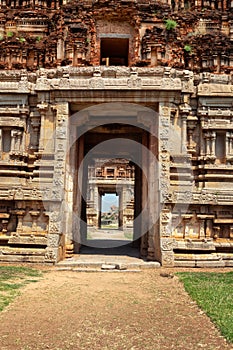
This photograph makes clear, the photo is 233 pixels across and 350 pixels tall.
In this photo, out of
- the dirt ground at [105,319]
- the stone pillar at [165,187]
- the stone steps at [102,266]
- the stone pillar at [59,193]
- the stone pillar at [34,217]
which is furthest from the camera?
the stone pillar at [34,217]

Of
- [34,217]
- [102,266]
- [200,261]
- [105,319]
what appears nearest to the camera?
[105,319]

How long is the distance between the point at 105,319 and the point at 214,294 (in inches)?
105

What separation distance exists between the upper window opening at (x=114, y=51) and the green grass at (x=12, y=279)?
1254 centimetres

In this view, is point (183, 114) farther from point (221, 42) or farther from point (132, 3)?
point (132, 3)

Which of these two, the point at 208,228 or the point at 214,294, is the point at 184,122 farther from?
the point at 214,294

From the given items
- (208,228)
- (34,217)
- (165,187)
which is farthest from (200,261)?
(34,217)

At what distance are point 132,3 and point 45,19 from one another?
4621 mm

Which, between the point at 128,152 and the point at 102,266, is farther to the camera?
the point at 128,152

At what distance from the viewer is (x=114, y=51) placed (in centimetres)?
1931

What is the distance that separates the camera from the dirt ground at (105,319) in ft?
15.5

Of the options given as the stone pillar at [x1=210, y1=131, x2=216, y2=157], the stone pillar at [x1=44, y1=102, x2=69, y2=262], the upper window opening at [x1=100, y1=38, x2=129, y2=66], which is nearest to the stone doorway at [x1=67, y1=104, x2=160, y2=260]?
the stone pillar at [x1=44, y1=102, x2=69, y2=262]

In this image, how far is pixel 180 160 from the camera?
12875 millimetres

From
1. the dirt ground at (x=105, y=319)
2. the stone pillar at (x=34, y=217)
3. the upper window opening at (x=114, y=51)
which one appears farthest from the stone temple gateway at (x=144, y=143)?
the dirt ground at (x=105, y=319)

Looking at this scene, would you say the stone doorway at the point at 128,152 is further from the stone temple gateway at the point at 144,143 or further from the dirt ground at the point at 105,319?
the dirt ground at the point at 105,319
